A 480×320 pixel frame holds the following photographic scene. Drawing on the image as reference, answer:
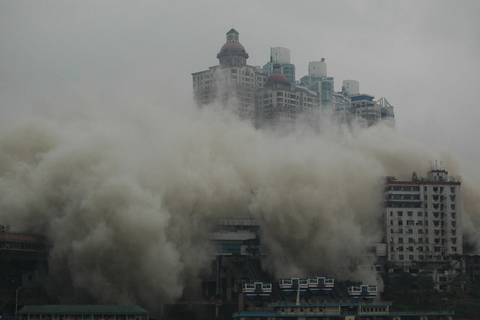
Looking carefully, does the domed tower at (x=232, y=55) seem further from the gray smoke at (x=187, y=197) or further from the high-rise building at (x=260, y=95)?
the gray smoke at (x=187, y=197)

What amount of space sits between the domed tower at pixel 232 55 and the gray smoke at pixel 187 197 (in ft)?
102

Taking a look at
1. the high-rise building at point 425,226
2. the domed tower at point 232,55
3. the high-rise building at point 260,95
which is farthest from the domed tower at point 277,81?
the high-rise building at point 425,226

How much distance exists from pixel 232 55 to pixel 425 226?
53.9m

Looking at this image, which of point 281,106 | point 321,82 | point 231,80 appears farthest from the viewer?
point 321,82

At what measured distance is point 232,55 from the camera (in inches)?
5133

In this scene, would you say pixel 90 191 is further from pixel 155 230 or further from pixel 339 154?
pixel 339 154

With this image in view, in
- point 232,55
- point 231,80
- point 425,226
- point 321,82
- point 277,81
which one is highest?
point 321,82

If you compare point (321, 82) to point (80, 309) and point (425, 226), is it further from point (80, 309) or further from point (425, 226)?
point (80, 309)

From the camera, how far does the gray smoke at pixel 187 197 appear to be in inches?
2771

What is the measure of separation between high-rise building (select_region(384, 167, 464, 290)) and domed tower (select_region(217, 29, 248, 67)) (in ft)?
160

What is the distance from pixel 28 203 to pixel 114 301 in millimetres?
13221

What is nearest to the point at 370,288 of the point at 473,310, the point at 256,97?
the point at 473,310

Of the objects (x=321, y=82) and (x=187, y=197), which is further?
(x=321, y=82)

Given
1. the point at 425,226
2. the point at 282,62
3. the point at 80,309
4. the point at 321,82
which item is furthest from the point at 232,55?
the point at 80,309
